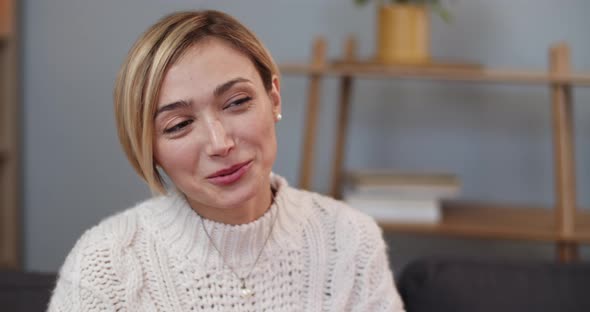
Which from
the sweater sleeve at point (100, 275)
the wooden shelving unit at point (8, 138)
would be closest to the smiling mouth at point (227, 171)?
the sweater sleeve at point (100, 275)

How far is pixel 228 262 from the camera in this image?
1296mm

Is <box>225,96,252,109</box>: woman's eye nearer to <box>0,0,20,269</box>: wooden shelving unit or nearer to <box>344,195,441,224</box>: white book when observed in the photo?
<box>344,195,441,224</box>: white book

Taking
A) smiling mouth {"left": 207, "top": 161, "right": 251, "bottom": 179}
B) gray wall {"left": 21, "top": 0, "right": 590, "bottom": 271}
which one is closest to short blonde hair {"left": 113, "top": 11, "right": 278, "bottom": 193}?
smiling mouth {"left": 207, "top": 161, "right": 251, "bottom": 179}

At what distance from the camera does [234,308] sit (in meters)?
1.27

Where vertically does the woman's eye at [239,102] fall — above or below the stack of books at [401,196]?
above

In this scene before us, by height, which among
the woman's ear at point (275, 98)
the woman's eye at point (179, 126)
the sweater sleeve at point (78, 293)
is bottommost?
the sweater sleeve at point (78, 293)

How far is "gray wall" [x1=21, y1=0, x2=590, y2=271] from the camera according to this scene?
7.46ft

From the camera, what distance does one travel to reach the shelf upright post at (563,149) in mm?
1932

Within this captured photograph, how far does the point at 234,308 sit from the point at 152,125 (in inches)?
13.1

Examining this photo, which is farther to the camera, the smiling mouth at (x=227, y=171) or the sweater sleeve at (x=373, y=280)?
the sweater sleeve at (x=373, y=280)

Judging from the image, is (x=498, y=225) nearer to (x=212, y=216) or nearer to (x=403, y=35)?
(x=403, y=35)

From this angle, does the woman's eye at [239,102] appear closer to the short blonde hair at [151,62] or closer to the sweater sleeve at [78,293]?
the short blonde hair at [151,62]

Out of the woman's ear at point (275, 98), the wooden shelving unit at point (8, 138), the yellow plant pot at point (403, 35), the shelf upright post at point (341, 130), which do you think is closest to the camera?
the woman's ear at point (275, 98)

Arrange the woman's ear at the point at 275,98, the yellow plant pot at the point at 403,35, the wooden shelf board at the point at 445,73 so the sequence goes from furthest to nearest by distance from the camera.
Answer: the yellow plant pot at the point at 403,35, the wooden shelf board at the point at 445,73, the woman's ear at the point at 275,98
